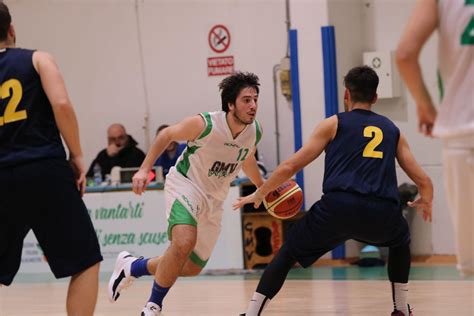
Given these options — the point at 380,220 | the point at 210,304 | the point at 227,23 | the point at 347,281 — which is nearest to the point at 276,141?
the point at 227,23

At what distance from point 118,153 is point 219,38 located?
2280 mm

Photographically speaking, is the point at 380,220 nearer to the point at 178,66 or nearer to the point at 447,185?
the point at 447,185

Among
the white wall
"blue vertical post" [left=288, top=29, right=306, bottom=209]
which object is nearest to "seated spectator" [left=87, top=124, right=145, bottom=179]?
"blue vertical post" [left=288, top=29, right=306, bottom=209]

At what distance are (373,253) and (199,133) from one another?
518cm

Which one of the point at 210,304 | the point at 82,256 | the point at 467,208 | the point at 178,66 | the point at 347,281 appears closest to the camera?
the point at 467,208

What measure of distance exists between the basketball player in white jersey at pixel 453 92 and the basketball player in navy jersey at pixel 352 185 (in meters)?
1.97

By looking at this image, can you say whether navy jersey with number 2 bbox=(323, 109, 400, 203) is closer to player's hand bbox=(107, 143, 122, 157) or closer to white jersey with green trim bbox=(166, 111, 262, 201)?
white jersey with green trim bbox=(166, 111, 262, 201)

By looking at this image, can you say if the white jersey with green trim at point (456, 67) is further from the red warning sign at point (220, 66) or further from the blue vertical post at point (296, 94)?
the red warning sign at point (220, 66)

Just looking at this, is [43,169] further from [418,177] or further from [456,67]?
[418,177]

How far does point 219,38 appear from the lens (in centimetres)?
1311

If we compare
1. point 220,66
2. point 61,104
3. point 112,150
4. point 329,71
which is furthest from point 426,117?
point 220,66

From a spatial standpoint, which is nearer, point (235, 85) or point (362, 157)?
point (362, 157)

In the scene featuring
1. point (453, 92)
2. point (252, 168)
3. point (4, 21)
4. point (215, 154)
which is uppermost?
point (4, 21)

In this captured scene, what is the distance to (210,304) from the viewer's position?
7.84 meters
